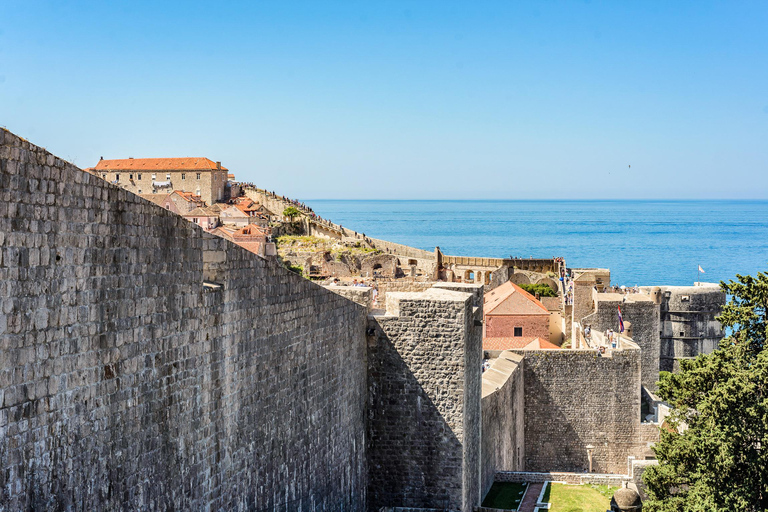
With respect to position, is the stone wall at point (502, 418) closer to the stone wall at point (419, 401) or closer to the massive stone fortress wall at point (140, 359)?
the stone wall at point (419, 401)

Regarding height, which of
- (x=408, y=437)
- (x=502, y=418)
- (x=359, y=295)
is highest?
(x=359, y=295)

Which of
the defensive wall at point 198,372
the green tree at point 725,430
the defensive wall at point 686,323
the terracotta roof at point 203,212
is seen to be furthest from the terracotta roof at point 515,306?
the terracotta roof at point 203,212

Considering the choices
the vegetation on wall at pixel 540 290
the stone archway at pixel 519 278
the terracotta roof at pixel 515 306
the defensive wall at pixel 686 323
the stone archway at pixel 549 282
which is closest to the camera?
the defensive wall at pixel 686 323

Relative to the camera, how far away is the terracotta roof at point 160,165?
283 ft

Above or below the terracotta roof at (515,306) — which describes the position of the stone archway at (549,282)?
above

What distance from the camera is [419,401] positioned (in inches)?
542

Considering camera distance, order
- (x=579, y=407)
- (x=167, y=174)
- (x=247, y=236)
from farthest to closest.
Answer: (x=167, y=174) < (x=247, y=236) < (x=579, y=407)

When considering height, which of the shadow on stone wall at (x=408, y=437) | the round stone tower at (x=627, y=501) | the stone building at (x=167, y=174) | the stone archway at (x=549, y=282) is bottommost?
the round stone tower at (x=627, y=501)

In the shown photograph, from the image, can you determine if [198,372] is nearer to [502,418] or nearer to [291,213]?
[502,418]

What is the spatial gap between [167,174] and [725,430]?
7555 cm

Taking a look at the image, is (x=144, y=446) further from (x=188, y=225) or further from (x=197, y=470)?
(x=188, y=225)

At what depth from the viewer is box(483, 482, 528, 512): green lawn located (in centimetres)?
1827

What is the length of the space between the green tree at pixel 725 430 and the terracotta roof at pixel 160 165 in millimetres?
72963

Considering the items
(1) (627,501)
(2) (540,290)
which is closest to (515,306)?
(2) (540,290)
